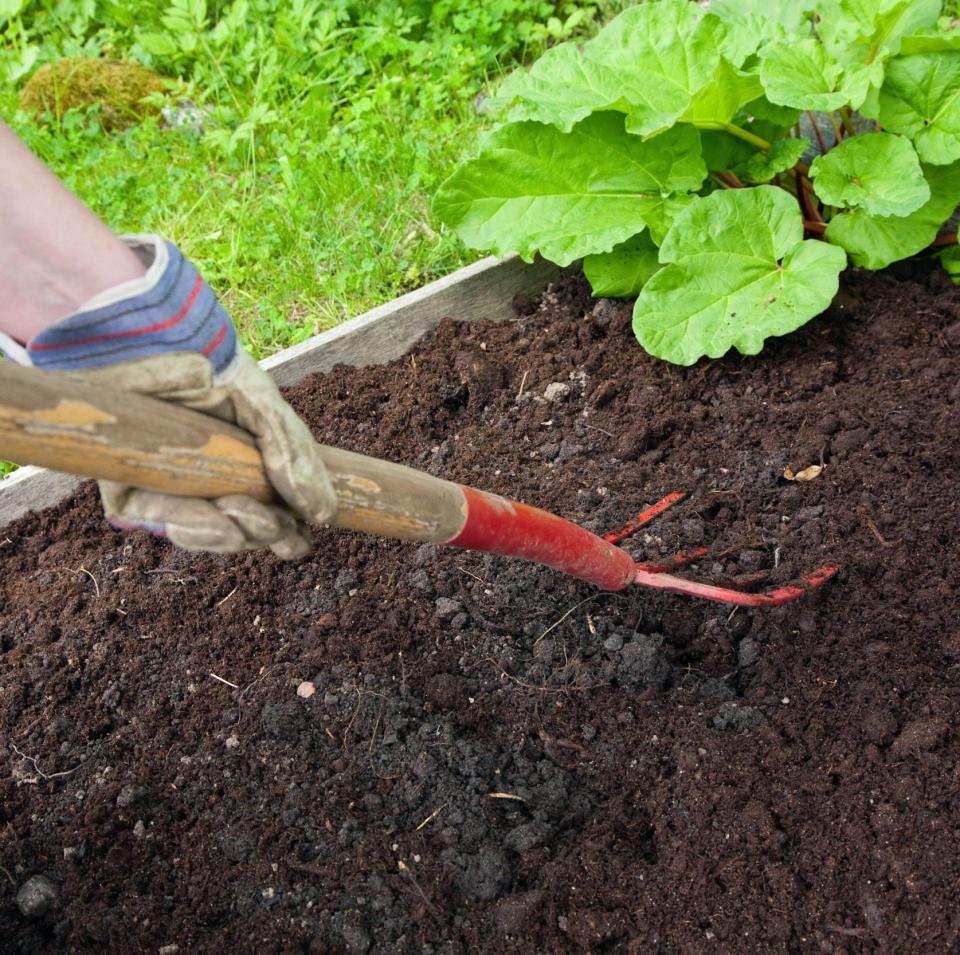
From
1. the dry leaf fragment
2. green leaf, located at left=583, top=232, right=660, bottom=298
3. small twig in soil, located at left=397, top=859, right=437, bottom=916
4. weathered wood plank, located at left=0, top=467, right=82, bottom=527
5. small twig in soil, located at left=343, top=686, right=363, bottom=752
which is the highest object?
weathered wood plank, located at left=0, top=467, right=82, bottom=527

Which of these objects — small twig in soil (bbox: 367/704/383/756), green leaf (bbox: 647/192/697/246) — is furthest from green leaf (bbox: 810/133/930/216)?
small twig in soil (bbox: 367/704/383/756)

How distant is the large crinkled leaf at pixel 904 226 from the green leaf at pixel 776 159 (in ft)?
0.75

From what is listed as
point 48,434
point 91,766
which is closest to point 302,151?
point 91,766

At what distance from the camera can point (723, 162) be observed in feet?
10.0

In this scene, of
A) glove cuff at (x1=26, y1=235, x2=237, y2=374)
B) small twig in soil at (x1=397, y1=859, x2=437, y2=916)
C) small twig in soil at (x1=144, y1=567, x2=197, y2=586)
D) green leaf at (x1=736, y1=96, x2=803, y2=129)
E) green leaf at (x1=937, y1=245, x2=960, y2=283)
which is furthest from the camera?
green leaf at (x1=937, y1=245, x2=960, y2=283)

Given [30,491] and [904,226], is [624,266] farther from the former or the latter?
[30,491]

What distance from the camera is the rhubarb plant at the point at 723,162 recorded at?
8.91 ft

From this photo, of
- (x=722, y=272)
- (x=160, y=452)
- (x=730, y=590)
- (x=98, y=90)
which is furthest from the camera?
(x=98, y=90)

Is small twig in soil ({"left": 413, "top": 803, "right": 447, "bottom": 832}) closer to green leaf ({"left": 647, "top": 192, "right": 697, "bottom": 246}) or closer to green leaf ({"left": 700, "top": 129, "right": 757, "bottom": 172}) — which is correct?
green leaf ({"left": 647, "top": 192, "right": 697, "bottom": 246})

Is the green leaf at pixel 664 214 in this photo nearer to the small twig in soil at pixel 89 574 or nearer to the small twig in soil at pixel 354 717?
the small twig in soil at pixel 354 717

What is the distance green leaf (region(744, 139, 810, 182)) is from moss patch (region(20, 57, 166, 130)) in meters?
3.03

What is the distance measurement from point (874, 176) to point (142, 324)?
2.11 metres

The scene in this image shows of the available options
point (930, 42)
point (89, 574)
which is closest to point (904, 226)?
point (930, 42)

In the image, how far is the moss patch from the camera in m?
4.74
